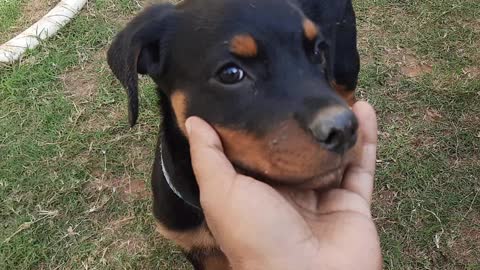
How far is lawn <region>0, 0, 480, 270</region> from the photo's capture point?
3664mm

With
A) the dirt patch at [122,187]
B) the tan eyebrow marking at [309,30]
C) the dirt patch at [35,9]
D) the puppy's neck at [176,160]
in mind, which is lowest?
the dirt patch at [122,187]

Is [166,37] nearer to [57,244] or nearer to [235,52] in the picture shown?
[235,52]

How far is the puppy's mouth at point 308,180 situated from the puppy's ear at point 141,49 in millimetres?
557

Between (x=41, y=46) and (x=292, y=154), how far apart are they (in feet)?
10.7

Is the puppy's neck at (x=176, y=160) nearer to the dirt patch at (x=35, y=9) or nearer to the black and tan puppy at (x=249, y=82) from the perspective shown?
the black and tan puppy at (x=249, y=82)

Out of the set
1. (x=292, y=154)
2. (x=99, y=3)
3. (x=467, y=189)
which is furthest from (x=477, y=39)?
(x=292, y=154)

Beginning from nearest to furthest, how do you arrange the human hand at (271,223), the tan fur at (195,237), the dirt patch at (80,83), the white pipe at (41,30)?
the human hand at (271,223), the tan fur at (195,237), the dirt patch at (80,83), the white pipe at (41,30)

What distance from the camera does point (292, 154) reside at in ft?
6.71

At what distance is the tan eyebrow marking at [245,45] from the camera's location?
87.8 inches

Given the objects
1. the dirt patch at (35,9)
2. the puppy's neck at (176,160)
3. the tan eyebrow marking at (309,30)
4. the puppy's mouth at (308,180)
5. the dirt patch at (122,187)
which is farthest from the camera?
the dirt patch at (35,9)

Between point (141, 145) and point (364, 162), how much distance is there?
2.15 m

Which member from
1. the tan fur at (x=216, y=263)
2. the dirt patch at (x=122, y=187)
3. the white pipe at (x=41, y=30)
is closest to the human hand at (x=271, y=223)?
the tan fur at (x=216, y=263)

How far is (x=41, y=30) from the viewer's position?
4824mm

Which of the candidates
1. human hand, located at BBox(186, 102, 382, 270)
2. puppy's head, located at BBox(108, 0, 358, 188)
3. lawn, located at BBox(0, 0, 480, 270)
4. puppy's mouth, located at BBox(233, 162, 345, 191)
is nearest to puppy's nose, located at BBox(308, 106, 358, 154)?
puppy's head, located at BBox(108, 0, 358, 188)
